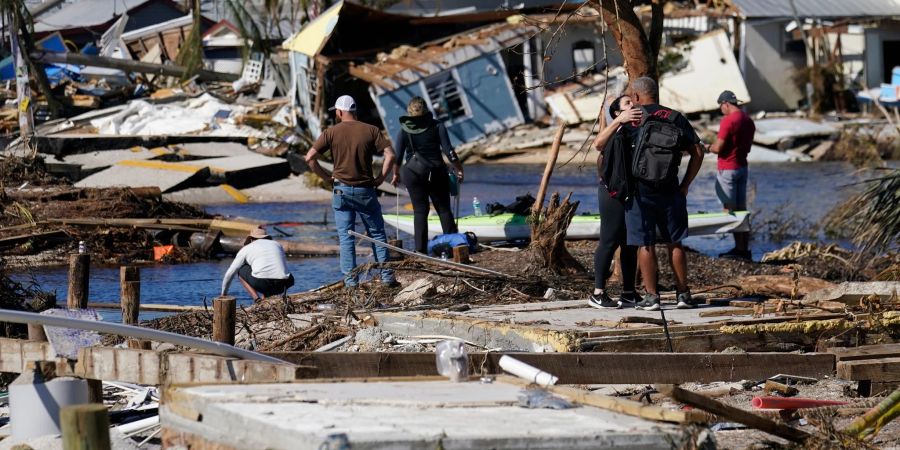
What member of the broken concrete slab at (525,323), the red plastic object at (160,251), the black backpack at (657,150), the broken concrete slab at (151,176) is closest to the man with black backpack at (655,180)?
the black backpack at (657,150)

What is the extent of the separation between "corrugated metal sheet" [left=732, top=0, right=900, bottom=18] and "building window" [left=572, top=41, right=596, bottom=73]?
4608 mm

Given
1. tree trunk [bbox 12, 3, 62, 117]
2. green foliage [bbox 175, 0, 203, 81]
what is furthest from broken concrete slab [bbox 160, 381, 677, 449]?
green foliage [bbox 175, 0, 203, 81]

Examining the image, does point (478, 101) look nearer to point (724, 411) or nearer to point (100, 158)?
point (100, 158)

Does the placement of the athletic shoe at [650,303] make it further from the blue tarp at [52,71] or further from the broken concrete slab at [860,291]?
the blue tarp at [52,71]

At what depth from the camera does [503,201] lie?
78.2ft

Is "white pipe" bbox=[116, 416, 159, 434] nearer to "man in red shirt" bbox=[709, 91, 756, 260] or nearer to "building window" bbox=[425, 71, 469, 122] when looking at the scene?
"man in red shirt" bbox=[709, 91, 756, 260]

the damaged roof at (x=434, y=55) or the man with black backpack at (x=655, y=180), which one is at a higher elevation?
the damaged roof at (x=434, y=55)

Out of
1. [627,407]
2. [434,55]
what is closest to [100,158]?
[434,55]

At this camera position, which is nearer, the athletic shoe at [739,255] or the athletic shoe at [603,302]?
the athletic shoe at [603,302]

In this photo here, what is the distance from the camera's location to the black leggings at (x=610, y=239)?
9.20 m

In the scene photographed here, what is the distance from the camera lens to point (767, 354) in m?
7.82

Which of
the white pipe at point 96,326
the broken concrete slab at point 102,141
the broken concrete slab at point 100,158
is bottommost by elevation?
the broken concrete slab at point 100,158

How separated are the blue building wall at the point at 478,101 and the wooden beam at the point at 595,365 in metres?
25.2

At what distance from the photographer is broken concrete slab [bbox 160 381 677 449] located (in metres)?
4.60
